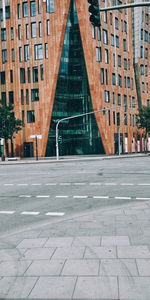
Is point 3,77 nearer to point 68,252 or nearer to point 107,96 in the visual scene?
A: point 107,96

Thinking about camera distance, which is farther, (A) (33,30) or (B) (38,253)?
(A) (33,30)

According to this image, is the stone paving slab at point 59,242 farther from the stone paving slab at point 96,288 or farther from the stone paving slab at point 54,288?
the stone paving slab at point 96,288

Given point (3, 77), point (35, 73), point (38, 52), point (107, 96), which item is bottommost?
point (107, 96)

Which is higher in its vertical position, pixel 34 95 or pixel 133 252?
pixel 34 95

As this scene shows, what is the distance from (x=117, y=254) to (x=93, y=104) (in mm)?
51134

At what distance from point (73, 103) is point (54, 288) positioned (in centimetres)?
5547

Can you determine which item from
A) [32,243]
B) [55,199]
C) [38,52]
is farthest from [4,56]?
[32,243]

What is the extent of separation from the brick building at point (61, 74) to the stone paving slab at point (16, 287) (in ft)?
163

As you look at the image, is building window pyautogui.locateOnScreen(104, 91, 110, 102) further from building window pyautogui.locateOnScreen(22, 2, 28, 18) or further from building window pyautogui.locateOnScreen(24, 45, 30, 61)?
building window pyautogui.locateOnScreen(22, 2, 28, 18)

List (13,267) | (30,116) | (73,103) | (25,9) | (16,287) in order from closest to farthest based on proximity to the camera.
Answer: (16,287)
(13,267)
(30,116)
(25,9)
(73,103)

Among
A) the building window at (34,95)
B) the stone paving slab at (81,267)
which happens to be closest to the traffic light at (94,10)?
the stone paving slab at (81,267)

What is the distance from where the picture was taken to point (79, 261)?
218 inches

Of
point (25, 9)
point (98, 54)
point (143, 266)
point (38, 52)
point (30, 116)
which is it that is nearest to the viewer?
point (143, 266)

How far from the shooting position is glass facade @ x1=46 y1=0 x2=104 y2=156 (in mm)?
55844
